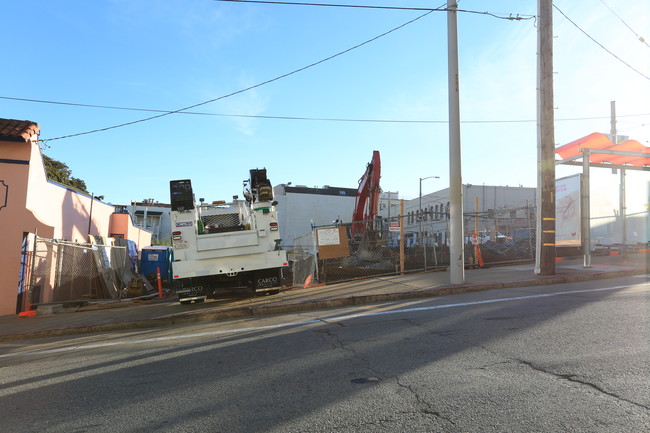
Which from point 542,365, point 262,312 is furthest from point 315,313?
point 542,365

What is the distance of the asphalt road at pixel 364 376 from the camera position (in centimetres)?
329

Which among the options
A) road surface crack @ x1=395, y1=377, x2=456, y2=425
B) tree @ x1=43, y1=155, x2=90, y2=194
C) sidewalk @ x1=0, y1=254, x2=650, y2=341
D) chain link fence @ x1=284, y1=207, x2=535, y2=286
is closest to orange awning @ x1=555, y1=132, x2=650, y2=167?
chain link fence @ x1=284, y1=207, x2=535, y2=286

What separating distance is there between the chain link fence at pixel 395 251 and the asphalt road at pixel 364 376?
6157mm

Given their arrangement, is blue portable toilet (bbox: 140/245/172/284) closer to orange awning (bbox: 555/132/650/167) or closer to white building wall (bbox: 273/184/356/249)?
orange awning (bbox: 555/132/650/167)

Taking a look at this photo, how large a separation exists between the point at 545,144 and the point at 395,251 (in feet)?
22.5

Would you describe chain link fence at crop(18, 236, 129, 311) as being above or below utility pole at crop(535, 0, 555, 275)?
below

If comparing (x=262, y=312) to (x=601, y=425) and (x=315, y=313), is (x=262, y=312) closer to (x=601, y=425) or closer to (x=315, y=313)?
(x=315, y=313)

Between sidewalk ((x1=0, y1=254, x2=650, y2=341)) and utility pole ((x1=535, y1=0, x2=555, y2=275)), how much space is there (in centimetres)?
75

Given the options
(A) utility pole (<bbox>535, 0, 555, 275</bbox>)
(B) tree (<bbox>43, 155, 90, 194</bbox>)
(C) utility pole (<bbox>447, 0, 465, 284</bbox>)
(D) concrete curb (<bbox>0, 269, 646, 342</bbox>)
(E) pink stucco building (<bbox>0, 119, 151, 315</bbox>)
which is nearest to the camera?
(D) concrete curb (<bbox>0, 269, 646, 342</bbox>)

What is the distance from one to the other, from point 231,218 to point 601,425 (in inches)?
379

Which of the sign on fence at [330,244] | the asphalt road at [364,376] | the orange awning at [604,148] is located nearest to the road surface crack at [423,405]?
the asphalt road at [364,376]

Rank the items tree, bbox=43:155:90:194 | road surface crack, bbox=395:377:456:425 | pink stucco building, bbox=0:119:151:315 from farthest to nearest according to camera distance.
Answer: tree, bbox=43:155:90:194
pink stucco building, bbox=0:119:151:315
road surface crack, bbox=395:377:456:425

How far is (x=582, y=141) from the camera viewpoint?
45.3 ft

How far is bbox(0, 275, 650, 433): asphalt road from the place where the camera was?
329 centimetres
